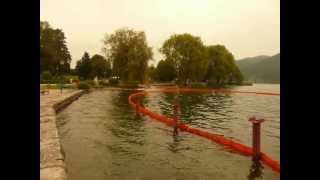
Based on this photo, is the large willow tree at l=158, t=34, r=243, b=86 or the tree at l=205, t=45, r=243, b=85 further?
the tree at l=205, t=45, r=243, b=85

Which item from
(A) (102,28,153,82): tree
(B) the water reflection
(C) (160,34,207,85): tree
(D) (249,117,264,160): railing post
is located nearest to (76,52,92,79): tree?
(C) (160,34,207,85): tree

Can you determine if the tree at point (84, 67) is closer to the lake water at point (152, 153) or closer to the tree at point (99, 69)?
the tree at point (99, 69)

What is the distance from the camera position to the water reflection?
356 inches

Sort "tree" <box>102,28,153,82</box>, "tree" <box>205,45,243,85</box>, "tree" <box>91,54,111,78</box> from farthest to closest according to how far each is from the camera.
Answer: "tree" <box>205,45,243,85</box>, "tree" <box>91,54,111,78</box>, "tree" <box>102,28,153,82</box>

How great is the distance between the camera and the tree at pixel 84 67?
309 feet

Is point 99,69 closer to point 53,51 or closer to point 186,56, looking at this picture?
point 53,51

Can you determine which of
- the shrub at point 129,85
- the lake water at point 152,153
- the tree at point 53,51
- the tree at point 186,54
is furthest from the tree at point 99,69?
the lake water at point 152,153

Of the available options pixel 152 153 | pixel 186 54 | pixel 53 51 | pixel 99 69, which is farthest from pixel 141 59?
pixel 152 153

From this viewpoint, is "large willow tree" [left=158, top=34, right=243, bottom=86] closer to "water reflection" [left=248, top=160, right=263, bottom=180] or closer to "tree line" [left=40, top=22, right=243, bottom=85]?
"tree line" [left=40, top=22, right=243, bottom=85]

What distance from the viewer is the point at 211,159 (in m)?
10.6

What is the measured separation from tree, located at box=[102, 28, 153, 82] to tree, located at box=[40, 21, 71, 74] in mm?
20149

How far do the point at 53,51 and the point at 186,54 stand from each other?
3081cm
